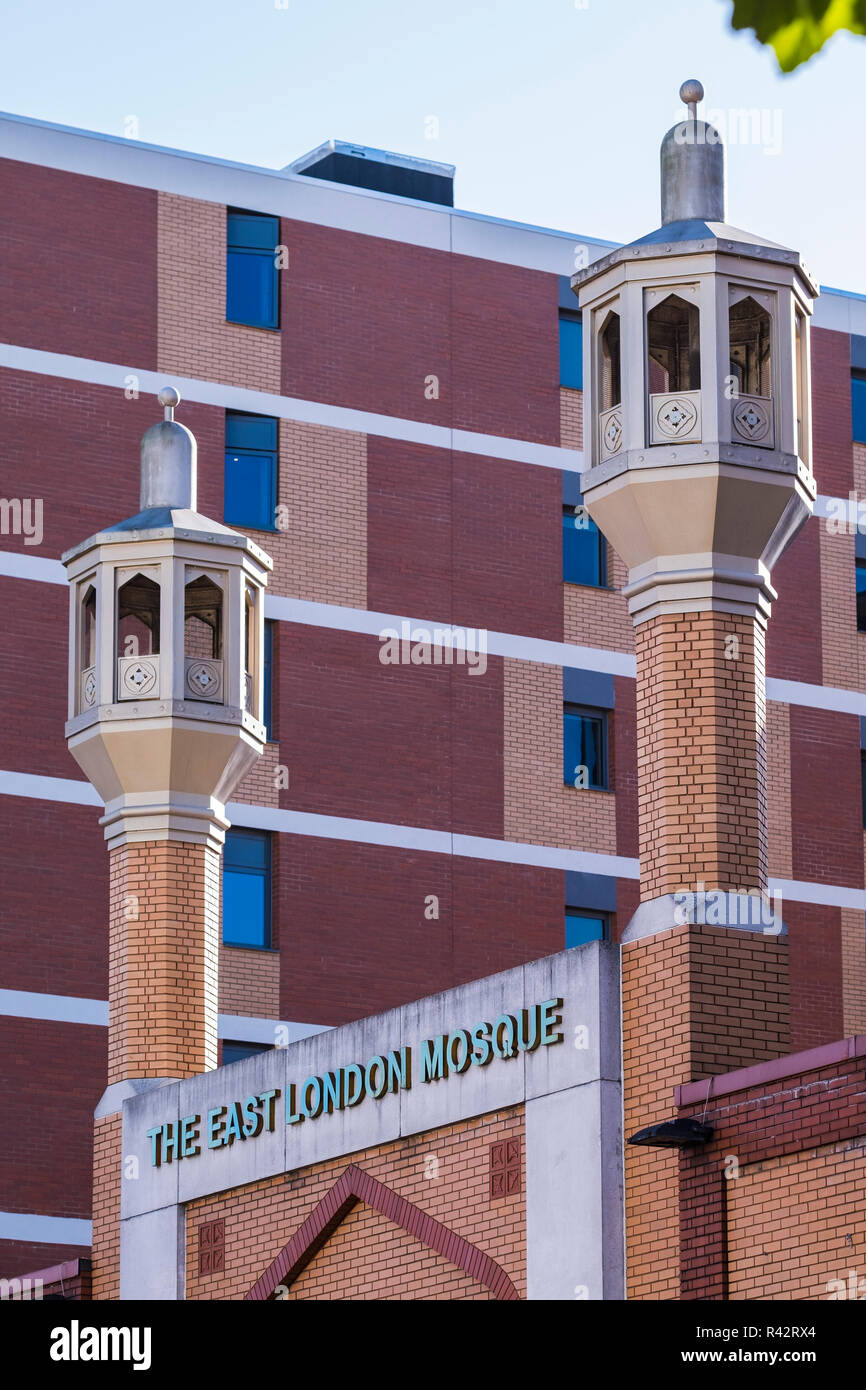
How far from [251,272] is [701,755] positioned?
22.0 m

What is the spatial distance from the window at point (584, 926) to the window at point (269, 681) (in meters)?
5.60

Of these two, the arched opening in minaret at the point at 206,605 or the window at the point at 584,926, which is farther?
the window at the point at 584,926

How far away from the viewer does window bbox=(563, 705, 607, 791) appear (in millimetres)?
40062

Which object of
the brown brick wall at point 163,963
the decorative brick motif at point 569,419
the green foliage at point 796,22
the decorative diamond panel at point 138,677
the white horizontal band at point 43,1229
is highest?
the decorative brick motif at point 569,419

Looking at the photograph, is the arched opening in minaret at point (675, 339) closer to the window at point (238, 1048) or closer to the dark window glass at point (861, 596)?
the window at point (238, 1048)

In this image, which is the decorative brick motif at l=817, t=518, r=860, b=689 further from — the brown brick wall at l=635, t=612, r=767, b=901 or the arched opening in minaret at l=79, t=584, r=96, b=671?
the brown brick wall at l=635, t=612, r=767, b=901

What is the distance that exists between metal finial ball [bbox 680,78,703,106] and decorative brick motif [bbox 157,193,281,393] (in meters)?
18.8

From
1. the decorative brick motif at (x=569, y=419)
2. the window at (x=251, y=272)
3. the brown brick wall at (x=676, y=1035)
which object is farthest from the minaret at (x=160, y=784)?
the decorative brick motif at (x=569, y=419)

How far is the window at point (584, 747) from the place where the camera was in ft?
131

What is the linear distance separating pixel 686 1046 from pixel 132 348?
2208 centimetres

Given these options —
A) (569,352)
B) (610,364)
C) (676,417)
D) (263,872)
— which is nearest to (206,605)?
(610,364)

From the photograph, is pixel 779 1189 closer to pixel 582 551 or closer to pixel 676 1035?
pixel 676 1035

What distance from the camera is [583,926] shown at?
129 feet

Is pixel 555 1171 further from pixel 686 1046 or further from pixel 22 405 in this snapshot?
pixel 22 405
